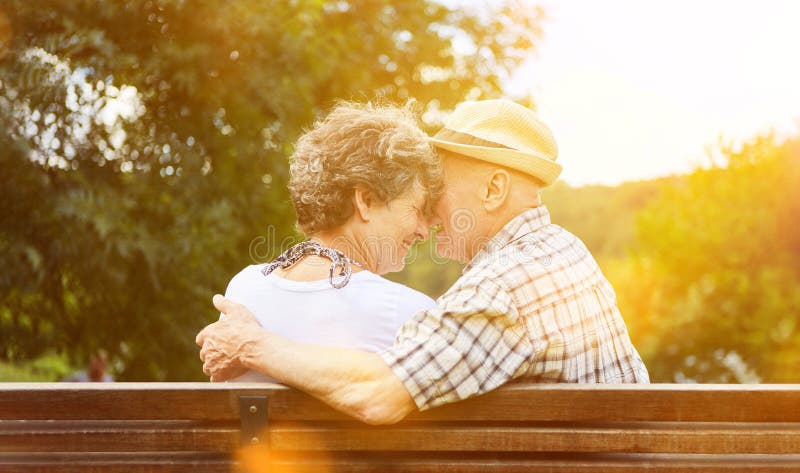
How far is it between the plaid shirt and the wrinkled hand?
0.42 m

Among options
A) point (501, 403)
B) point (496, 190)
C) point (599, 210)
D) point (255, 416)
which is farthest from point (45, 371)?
point (599, 210)

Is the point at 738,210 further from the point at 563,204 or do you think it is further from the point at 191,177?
the point at 563,204

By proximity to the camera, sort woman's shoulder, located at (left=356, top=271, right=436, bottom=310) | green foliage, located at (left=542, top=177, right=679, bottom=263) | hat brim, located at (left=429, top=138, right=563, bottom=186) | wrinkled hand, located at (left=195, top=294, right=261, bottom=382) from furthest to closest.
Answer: green foliage, located at (left=542, top=177, right=679, bottom=263) < hat brim, located at (left=429, top=138, right=563, bottom=186) < woman's shoulder, located at (left=356, top=271, right=436, bottom=310) < wrinkled hand, located at (left=195, top=294, right=261, bottom=382)

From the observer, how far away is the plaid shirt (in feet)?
6.56

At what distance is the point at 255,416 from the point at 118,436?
361 mm

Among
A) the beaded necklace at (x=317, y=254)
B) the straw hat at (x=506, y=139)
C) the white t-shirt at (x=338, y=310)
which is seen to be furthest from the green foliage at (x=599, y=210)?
the white t-shirt at (x=338, y=310)

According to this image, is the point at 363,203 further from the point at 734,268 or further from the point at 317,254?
the point at 734,268

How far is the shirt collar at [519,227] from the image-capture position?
2707 mm

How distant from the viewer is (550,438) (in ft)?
6.52

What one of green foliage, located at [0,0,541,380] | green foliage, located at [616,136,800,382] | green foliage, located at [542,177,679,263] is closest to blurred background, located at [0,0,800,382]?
green foliage, located at [0,0,541,380]

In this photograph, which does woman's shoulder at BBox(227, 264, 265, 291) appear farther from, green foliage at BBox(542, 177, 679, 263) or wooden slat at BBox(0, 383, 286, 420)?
green foliage at BBox(542, 177, 679, 263)

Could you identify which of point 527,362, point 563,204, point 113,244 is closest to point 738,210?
point 113,244

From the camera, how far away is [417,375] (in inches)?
77.7

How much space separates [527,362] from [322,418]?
1.84 feet
